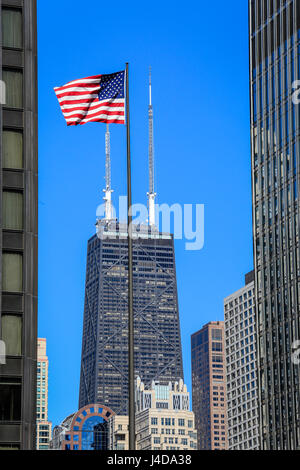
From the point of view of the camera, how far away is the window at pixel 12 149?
60188mm

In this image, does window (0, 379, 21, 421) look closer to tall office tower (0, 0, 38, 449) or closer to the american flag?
tall office tower (0, 0, 38, 449)

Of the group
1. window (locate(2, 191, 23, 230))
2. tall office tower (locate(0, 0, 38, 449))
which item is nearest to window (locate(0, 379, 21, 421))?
tall office tower (locate(0, 0, 38, 449))

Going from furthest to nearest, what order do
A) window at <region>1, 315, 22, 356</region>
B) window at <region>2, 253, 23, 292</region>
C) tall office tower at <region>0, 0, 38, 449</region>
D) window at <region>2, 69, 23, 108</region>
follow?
window at <region>2, 69, 23, 108</region>
window at <region>2, 253, 23, 292</region>
window at <region>1, 315, 22, 356</region>
tall office tower at <region>0, 0, 38, 449</region>

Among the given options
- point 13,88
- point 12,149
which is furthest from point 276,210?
point 12,149

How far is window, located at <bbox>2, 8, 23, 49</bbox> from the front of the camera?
6203cm

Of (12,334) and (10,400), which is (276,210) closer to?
(12,334)

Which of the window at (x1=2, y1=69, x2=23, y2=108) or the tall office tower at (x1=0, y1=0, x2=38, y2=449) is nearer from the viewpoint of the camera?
the tall office tower at (x1=0, y1=0, x2=38, y2=449)

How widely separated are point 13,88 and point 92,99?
47.0ft

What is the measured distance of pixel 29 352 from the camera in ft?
187

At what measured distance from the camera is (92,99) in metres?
48.4

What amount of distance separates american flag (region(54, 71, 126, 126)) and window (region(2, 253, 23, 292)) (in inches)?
520

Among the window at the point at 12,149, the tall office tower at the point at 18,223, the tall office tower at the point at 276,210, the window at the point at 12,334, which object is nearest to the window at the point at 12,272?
the tall office tower at the point at 18,223

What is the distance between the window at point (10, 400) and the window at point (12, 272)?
5.39m
